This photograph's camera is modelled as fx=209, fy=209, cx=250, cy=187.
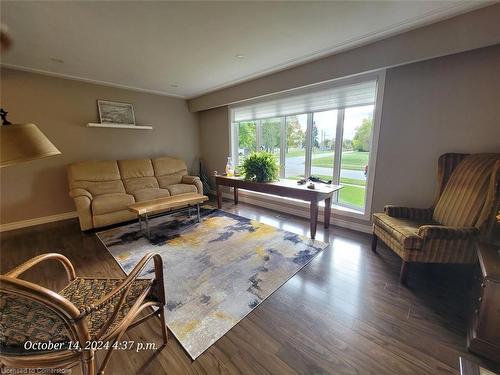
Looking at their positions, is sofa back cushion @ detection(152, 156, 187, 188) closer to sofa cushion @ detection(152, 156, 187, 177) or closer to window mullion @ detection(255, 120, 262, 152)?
sofa cushion @ detection(152, 156, 187, 177)

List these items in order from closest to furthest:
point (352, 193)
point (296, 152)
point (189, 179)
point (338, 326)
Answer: point (338, 326), point (352, 193), point (296, 152), point (189, 179)

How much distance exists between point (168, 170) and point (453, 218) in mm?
4527

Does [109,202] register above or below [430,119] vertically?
below

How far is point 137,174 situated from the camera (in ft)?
13.6

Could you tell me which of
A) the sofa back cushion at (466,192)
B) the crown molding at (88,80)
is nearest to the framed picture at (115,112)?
the crown molding at (88,80)

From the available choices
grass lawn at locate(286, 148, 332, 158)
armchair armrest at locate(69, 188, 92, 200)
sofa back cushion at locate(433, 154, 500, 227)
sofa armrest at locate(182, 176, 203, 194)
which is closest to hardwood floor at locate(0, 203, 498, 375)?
sofa back cushion at locate(433, 154, 500, 227)

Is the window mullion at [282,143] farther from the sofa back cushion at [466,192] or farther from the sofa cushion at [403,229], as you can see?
the sofa back cushion at [466,192]

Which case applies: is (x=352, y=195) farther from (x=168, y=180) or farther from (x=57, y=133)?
(x=57, y=133)

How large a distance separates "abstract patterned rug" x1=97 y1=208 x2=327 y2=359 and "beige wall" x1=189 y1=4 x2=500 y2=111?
2210 mm

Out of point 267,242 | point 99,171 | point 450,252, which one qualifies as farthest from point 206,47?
point 450,252

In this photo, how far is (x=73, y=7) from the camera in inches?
69.9

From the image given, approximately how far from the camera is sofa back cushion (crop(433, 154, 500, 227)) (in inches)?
71.0

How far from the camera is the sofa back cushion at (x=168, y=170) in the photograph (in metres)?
4.40

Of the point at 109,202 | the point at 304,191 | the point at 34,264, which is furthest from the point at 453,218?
the point at 109,202
